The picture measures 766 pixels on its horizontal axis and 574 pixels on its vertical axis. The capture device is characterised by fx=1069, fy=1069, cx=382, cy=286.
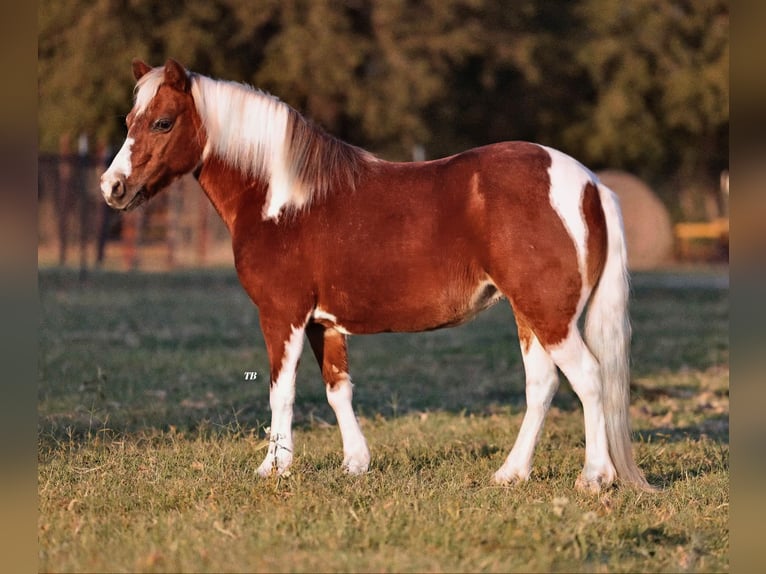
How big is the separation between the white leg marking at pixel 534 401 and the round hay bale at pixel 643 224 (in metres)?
19.3

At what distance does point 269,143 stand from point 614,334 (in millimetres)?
2220

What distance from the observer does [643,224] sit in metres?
25.2

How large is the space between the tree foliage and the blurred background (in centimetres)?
5

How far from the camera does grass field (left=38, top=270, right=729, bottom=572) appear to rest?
14.5ft

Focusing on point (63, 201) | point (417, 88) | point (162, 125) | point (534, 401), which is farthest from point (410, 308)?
point (417, 88)

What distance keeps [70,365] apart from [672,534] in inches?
268

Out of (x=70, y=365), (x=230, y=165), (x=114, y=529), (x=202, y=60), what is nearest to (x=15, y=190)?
(x=114, y=529)

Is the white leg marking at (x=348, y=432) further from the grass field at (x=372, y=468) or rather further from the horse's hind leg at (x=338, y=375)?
the grass field at (x=372, y=468)

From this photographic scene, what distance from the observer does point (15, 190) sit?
3.41 m

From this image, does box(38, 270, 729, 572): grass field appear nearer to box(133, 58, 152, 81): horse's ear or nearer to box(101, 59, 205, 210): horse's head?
box(101, 59, 205, 210): horse's head

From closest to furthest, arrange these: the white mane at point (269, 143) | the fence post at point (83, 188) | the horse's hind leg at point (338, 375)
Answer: the white mane at point (269, 143) → the horse's hind leg at point (338, 375) → the fence post at point (83, 188)

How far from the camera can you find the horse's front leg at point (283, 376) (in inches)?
236

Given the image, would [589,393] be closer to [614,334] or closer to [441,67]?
[614,334]

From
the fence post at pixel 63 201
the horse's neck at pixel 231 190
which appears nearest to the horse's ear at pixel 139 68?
the horse's neck at pixel 231 190
